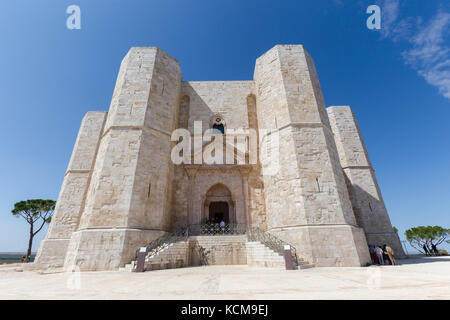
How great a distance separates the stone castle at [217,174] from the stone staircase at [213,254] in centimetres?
140

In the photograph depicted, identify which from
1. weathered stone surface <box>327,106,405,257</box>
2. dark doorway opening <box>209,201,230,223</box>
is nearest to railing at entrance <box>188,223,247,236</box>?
dark doorway opening <box>209,201,230,223</box>

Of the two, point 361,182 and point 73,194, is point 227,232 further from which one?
point 73,194

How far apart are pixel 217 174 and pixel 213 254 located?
5105 millimetres

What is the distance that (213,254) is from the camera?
973 centimetres

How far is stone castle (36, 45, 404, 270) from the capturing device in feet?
30.1

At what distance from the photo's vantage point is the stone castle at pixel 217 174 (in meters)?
9.19

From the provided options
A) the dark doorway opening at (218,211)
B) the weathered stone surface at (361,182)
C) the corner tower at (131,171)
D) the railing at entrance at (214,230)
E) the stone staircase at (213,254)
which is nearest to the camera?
the stone staircase at (213,254)

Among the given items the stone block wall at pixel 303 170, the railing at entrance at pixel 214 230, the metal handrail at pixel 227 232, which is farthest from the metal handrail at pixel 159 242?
the stone block wall at pixel 303 170

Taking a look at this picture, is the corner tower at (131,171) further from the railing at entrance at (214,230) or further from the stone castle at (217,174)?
the railing at entrance at (214,230)

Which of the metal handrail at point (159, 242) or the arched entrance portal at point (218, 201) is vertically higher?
the arched entrance portal at point (218, 201)

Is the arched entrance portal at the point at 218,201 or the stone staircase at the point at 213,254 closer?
the stone staircase at the point at 213,254

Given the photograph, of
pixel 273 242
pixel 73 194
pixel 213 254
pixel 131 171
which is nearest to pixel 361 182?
pixel 273 242
